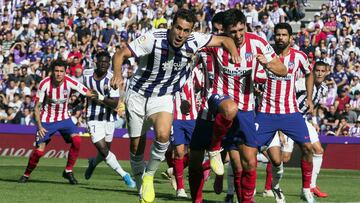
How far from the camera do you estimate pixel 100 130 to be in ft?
61.9

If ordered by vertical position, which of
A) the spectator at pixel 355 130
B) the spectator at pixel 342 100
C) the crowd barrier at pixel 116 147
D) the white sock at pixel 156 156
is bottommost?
the crowd barrier at pixel 116 147

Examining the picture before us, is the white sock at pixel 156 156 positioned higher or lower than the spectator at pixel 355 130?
higher

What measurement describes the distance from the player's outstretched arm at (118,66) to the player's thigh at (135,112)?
79cm

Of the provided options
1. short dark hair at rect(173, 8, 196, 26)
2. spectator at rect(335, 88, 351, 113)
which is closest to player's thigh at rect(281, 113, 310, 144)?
short dark hair at rect(173, 8, 196, 26)

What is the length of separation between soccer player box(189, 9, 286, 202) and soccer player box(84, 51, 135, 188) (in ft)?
18.5

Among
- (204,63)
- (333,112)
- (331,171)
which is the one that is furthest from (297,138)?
(333,112)

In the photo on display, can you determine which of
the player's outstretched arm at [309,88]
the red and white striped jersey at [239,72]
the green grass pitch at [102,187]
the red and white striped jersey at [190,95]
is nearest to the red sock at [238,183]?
the red and white striped jersey at [239,72]

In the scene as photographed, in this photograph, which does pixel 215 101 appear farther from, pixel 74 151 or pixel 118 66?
pixel 74 151

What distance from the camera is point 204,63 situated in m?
13.6

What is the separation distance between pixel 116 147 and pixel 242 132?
16.1 meters

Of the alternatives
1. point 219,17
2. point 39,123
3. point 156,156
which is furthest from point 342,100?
point 156,156

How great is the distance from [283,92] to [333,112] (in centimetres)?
1397

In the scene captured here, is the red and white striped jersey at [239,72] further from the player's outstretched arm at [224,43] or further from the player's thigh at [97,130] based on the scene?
the player's thigh at [97,130]

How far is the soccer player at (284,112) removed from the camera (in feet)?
47.4
